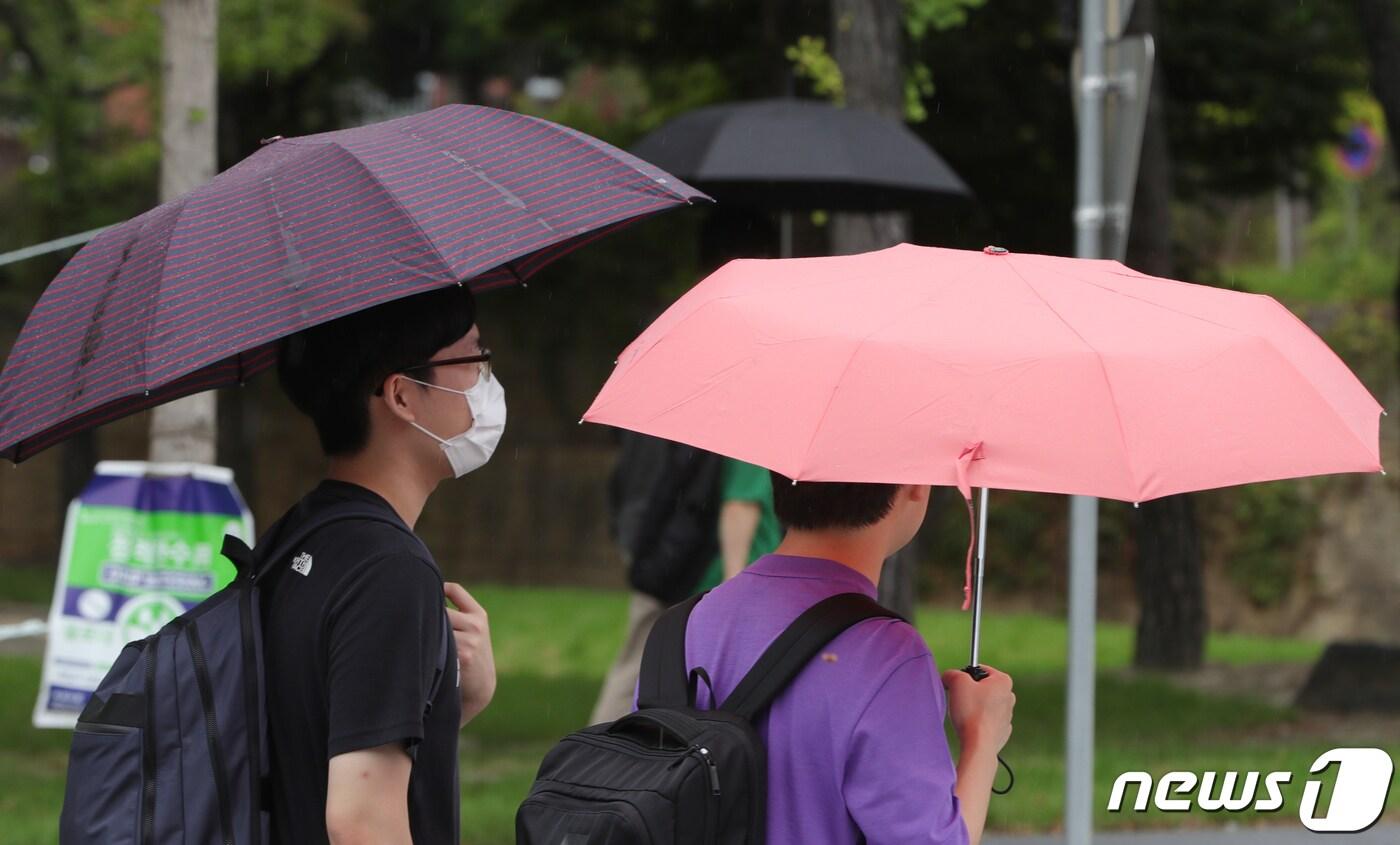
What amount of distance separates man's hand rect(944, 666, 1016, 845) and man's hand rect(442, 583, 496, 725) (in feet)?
2.40

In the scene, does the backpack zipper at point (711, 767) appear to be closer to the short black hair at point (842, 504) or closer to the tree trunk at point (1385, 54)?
the short black hair at point (842, 504)

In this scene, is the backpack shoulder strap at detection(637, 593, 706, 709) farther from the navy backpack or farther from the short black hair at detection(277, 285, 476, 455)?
the short black hair at detection(277, 285, 476, 455)

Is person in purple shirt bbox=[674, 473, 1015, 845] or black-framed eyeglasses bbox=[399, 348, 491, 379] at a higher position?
black-framed eyeglasses bbox=[399, 348, 491, 379]

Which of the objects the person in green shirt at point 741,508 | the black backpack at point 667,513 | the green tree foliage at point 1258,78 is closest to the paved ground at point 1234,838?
the black backpack at point 667,513

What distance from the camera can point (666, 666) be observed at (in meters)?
2.72

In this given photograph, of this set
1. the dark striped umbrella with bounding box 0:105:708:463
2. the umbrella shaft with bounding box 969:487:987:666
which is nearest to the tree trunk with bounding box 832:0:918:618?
the umbrella shaft with bounding box 969:487:987:666

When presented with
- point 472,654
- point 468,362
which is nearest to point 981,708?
point 472,654

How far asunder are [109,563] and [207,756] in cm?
435

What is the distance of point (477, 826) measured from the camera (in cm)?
676

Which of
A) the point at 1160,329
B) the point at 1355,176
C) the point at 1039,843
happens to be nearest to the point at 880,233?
the point at 1039,843

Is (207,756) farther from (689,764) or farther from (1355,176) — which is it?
(1355,176)

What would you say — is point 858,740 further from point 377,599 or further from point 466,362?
point 466,362

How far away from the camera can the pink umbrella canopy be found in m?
2.46

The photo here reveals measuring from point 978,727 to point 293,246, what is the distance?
1276 millimetres
